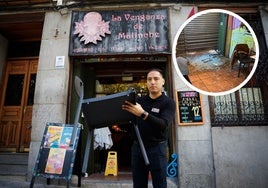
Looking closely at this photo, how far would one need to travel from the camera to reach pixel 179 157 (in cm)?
566

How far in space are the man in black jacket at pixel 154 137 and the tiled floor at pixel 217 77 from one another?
1478 millimetres

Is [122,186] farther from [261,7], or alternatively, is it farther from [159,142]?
[261,7]

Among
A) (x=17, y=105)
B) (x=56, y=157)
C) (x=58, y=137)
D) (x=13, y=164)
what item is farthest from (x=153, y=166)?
(x=17, y=105)

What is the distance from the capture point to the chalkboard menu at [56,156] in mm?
4656

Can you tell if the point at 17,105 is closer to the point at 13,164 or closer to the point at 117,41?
the point at 13,164

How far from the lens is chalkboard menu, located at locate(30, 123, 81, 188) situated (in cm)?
466

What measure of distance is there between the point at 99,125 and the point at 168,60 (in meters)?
4.66

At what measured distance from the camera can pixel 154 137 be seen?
2.55 meters

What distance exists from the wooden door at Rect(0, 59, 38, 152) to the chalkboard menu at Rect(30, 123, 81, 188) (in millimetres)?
2733

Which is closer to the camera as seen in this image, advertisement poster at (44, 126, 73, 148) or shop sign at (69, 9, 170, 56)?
advertisement poster at (44, 126, 73, 148)

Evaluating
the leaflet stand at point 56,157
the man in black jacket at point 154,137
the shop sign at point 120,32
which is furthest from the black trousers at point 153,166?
the shop sign at point 120,32

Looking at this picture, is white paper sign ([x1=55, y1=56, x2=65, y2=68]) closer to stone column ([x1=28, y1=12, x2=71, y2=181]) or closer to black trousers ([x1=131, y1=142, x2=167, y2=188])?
stone column ([x1=28, y1=12, x2=71, y2=181])

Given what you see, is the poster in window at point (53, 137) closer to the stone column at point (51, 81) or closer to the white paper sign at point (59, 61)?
the stone column at point (51, 81)

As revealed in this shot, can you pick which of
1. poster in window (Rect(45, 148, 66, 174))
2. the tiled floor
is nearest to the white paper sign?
poster in window (Rect(45, 148, 66, 174))
